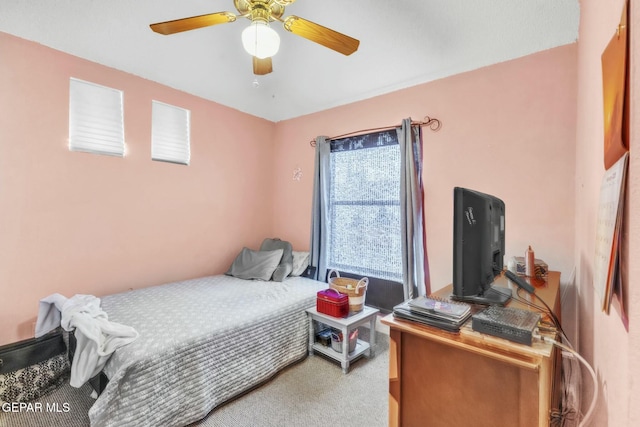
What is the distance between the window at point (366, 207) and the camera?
9.30 feet

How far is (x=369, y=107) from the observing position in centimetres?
302

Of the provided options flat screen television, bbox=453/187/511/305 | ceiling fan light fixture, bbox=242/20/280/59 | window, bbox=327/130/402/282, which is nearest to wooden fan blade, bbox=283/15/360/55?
ceiling fan light fixture, bbox=242/20/280/59

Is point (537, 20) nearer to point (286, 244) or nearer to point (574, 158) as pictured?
point (574, 158)

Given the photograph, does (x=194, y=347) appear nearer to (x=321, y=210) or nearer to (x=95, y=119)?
(x=321, y=210)

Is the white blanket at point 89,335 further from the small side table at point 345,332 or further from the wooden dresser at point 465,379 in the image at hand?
the wooden dresser at point 465,379

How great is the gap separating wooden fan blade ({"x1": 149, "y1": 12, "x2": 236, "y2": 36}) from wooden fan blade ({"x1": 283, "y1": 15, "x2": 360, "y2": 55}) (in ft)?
1.04

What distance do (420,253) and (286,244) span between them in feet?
5.23

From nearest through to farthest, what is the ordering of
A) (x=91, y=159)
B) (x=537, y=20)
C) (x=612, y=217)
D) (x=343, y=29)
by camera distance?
1. (x=612, y=217)
2. (x=537, y=20)
3. (x=343, y=29)
4. (x=91, y=159)

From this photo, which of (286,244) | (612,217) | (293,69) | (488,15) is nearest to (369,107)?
(293,69)

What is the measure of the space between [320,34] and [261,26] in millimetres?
335

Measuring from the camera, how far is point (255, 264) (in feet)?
10.5

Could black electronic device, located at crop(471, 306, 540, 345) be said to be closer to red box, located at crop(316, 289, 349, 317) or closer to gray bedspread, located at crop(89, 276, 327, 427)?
red box, located at crop(316, 289, 349, 317)

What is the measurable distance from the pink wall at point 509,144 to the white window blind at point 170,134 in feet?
6.65

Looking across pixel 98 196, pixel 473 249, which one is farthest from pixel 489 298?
pixel 98 196
